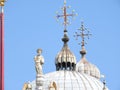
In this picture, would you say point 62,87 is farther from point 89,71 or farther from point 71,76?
point 89,71

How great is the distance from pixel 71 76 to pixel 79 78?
2.83 ft

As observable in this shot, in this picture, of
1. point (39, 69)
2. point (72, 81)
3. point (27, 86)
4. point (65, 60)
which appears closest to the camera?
point (39, 69)

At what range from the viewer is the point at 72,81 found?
88688mm

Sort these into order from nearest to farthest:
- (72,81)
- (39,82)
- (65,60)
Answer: (39,82) < (72,81) < (65,60)

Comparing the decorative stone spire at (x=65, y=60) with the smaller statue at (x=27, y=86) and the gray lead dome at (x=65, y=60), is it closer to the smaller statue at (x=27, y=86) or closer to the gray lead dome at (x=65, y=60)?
the gray lead dome at (x=65, y=60)

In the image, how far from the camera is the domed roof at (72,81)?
8769 cm

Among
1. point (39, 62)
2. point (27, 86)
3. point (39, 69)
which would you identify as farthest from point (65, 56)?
point (39, 69)

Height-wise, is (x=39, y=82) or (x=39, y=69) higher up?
(x=39, y=69)

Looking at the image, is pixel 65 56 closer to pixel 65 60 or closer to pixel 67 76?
pixel 65 60

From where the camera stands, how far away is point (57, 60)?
9281 centimetres

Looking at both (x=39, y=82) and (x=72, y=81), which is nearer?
(x=39, y=82)

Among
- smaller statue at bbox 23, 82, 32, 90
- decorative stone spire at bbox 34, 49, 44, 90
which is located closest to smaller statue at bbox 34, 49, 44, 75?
decorative stone spire at bbox 34, 49, 44, 90

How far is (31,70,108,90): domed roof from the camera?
87.7 meters

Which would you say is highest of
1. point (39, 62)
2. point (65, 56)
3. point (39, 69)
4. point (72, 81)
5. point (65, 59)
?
point (65, 56)
